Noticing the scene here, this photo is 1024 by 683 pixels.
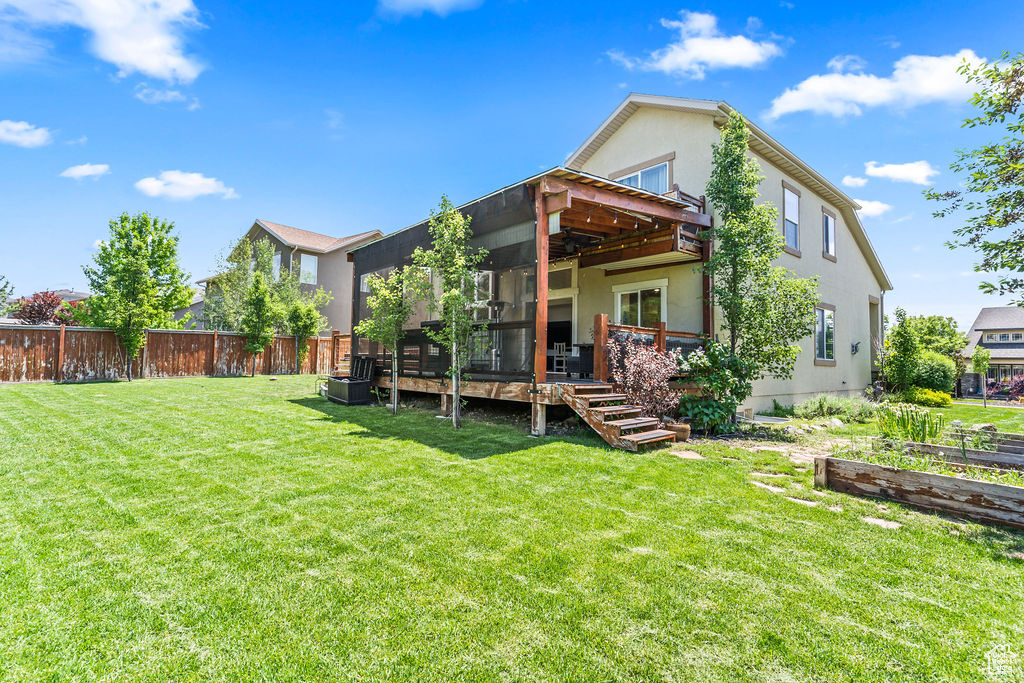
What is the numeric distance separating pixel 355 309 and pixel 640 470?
10.1m

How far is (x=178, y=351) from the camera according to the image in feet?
55.3

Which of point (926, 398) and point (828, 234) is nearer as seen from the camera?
point (828, 234)

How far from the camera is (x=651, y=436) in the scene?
639cm

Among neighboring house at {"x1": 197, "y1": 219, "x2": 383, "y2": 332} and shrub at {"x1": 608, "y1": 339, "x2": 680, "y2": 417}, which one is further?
neighboring house at {"x1": 197, "y1": 219, "x2": 383, "y2": 332}

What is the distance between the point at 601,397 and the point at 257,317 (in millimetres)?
16278

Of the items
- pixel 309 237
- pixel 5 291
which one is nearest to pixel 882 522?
pixel 309 237

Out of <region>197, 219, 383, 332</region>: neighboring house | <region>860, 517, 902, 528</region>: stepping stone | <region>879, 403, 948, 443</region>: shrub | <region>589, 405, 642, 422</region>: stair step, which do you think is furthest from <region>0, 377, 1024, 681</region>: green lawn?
<region>197, 219, 383, 332</region>: neighboring house

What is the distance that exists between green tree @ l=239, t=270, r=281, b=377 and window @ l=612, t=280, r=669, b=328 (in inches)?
559

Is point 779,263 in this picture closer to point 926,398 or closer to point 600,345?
point 600,345

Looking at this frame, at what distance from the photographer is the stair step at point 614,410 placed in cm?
668

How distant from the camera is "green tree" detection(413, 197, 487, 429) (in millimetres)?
7477

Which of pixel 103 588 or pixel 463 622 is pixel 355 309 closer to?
pixel 103 588

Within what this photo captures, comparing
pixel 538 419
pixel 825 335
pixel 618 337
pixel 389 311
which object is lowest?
pixel 538 419

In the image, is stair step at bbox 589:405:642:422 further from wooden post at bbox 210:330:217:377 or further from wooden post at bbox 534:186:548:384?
wooden post at bbox 210:330:217:377
